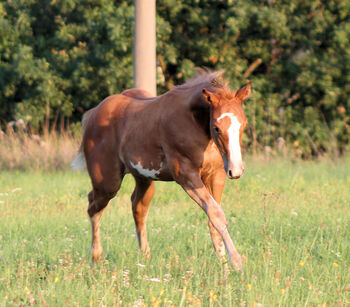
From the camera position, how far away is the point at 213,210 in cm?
506

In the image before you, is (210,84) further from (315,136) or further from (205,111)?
(315,136)

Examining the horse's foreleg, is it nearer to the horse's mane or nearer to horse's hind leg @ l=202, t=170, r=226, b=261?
horse's hind leg @ l=202, t=170, r=226, b=261

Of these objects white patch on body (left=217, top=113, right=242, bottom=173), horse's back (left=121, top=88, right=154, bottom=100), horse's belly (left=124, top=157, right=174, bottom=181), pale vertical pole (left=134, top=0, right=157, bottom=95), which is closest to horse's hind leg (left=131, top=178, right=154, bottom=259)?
horse's belly (left=124, top=157, right=174, bottom=181)

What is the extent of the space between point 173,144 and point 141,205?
4.68 feet

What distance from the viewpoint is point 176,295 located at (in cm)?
448

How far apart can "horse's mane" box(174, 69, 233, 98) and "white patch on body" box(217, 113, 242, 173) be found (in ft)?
1.14

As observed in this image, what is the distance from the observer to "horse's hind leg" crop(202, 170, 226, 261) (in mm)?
5566

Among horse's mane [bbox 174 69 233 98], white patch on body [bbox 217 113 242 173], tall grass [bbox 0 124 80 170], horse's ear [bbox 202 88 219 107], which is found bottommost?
tall grass [bbox 0 124 80 170]

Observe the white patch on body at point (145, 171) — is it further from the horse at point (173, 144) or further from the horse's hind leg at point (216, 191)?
the horse's hind leg at point (216, 191)

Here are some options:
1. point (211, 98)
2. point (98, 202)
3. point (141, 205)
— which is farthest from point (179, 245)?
point (211, 98)

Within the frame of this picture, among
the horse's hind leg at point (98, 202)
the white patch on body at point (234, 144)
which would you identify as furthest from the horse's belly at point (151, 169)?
the white patch on body at point (234, 144)

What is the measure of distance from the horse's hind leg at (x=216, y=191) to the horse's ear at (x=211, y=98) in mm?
913

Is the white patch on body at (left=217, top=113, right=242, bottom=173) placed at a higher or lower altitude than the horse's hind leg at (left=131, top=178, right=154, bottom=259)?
higher

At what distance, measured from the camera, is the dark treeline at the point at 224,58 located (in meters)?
15.3
